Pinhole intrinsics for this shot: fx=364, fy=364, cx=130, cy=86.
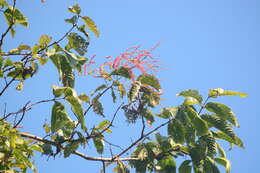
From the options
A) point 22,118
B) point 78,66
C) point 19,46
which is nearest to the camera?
point 78,66

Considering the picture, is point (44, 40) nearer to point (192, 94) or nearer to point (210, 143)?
point (192, 94)

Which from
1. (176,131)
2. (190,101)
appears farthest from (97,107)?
(190,101)

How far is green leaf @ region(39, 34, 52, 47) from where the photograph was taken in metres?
2.77

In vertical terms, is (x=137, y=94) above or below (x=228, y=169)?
above

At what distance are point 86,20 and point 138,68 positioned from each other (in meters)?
0.64

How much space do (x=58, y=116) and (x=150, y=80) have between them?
76cm

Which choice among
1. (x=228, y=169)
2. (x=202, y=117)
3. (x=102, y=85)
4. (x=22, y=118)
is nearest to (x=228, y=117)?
(x=202, y=117)

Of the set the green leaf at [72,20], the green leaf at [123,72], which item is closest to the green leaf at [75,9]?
the green leaf at [72,20]

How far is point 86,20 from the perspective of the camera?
318 centimetres

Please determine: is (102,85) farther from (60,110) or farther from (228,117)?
(228,117)

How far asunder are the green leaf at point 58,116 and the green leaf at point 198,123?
3.06ft

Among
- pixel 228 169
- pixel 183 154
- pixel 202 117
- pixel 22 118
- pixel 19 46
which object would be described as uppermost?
pixel 19 46

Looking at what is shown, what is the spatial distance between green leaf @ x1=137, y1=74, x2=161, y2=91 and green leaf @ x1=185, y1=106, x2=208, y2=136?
0.30 m

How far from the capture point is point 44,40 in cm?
278
